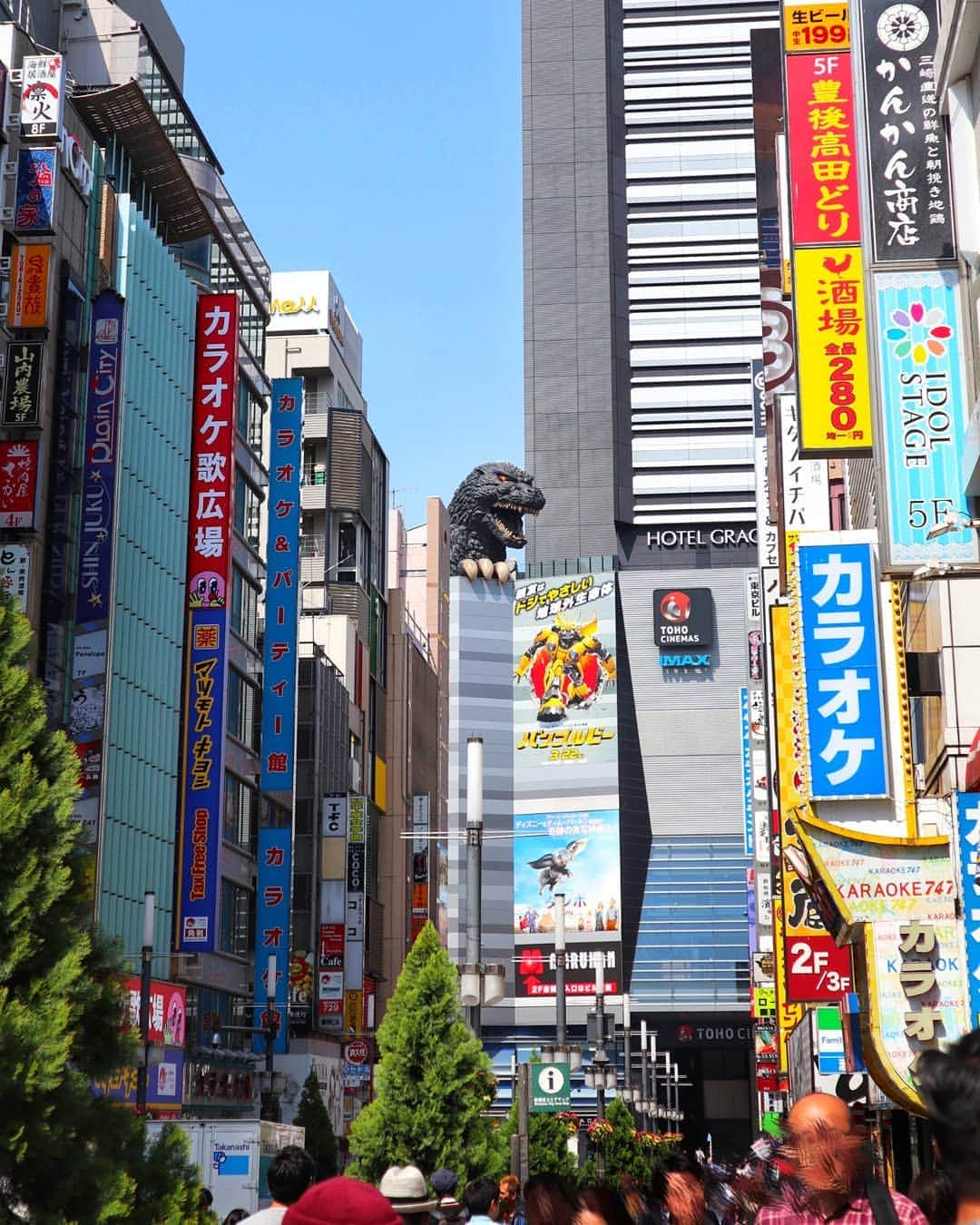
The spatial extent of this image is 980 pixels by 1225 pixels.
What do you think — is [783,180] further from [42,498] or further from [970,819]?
[970,819]

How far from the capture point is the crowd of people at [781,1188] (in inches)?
143

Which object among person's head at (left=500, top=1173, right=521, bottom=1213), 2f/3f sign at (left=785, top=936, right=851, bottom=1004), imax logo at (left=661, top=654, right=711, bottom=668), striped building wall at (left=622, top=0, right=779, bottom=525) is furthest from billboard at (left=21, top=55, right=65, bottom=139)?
striped building wall at (left=622, top=0, right=779, bottom=525)

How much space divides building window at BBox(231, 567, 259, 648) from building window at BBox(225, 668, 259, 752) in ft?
4.98

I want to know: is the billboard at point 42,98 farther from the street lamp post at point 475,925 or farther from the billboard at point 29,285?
the street lamp post at point 475,925

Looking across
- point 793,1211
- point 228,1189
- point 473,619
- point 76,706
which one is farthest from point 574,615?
point 793,1211

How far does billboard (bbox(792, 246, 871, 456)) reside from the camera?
22688mm

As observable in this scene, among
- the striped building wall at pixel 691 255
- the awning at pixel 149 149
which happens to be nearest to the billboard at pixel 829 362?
the awning at pixel 149 149

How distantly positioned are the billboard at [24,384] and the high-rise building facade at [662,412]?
3851 inches

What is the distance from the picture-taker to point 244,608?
208 ft

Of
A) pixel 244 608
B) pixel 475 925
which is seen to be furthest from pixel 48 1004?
pixel 244 608

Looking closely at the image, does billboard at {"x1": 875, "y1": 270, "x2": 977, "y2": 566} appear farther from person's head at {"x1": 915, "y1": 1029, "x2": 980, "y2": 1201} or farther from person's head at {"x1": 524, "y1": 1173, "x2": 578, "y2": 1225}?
person's head at {"x1": 915, "y1": 1029, "x2": 980, "y2": 1201}

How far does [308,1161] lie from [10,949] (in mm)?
5932

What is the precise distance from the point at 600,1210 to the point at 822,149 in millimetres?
18048

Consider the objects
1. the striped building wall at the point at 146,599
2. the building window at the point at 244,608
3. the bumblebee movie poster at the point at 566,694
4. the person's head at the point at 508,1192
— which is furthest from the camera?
the bumblebee movie poster at the point at 566,694
